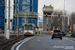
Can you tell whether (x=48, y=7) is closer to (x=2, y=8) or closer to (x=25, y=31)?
(x=2, y=8)

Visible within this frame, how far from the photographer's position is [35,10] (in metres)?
70.8

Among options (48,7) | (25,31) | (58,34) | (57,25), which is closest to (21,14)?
(48,7)

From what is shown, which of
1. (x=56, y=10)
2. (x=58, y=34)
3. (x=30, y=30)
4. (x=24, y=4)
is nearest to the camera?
(x=58, y=34)

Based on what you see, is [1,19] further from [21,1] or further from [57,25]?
[57,25]

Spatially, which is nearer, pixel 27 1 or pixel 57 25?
pixel 27 1

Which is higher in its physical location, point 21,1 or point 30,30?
point 21,1

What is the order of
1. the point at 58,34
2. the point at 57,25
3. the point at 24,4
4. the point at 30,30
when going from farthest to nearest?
the point at 57,25 → the point at 24,4 → the point at 30,30 → the point at 58,34

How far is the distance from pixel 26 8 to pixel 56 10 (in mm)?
54993

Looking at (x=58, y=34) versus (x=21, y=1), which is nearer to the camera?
(x=58, y=34)

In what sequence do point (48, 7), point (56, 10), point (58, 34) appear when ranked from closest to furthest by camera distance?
point (58, 34)
point (48, 7)
point (56, 10)

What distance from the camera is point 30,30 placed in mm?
44562

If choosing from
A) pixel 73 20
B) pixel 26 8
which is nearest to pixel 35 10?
pixel 26 8

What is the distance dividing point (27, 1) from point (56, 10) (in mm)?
54819

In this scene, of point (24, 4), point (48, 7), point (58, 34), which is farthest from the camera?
point (48, 7)
